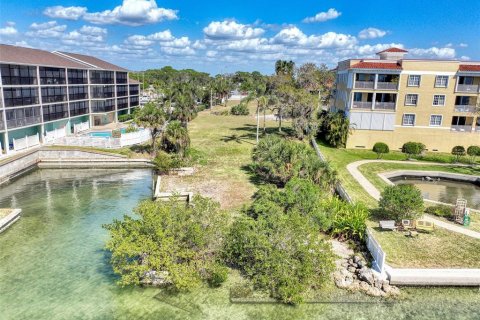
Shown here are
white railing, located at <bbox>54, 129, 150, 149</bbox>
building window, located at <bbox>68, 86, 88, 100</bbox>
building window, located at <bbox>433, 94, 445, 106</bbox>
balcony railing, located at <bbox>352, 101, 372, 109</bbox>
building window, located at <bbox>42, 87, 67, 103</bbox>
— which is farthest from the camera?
building window, located at <bbox>68, 86, 88, 100</bbox>

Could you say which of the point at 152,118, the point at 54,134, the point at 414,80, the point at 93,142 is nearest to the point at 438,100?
the point at 414,80

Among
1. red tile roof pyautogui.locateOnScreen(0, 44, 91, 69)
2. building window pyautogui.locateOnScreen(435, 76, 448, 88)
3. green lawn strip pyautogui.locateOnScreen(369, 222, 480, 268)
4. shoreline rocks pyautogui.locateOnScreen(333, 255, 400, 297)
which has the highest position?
red tile roof pyautogui.locateOnScreen(0, 44, 91, 69)

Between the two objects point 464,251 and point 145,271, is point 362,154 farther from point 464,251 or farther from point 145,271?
point 145,271

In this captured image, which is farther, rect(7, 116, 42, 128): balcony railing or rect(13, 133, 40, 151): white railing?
rect(13, 133, 40, 151): white railing

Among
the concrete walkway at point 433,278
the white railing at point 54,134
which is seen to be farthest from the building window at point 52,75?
the concrete walkway at point 433,278

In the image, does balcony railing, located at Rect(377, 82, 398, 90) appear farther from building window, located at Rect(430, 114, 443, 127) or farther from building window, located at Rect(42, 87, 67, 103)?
building window, located at Rect(42, 87, 67, 103)

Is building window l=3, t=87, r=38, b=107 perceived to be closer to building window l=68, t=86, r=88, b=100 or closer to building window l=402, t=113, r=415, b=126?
building window l=68, t=86, r=88, b=100

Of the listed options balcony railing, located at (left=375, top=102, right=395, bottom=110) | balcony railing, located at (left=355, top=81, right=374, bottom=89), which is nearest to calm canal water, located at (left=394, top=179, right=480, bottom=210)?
balcony railing, located at (left=375, top=102, right=395, bottom=110)

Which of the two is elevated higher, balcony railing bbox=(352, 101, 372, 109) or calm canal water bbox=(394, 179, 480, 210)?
balcony railing bbox=(352, 101, 372, 109)

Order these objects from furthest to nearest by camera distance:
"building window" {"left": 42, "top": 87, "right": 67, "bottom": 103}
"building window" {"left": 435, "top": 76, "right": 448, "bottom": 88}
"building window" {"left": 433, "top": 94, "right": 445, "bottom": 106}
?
"building window" {"left": 42, "top": 87, "right": 67, "bottom": 103}
"building window" {"left": 433, "top": 94, "right": 445, "bottom": 106}
"building window" {"left": 435, "top": 76, "right": 448, "bottom": 88}
